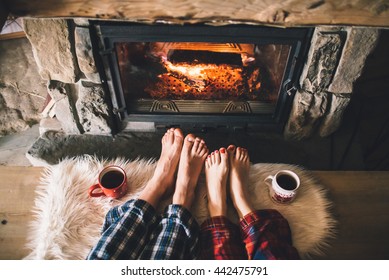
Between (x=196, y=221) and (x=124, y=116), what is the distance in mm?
647

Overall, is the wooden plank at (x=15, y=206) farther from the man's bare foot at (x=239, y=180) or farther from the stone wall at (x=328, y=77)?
the stone wall at (x=328, y=77)

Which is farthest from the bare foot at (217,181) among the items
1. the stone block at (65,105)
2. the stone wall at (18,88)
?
the stone wall at (18,88)

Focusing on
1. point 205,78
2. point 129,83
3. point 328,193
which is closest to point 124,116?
point 129,83

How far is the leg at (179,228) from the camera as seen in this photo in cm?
93

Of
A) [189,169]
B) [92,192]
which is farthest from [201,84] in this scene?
[92,192]

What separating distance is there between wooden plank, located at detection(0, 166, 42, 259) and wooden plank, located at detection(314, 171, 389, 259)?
1.10 metres

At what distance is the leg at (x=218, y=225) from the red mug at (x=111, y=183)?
33cm

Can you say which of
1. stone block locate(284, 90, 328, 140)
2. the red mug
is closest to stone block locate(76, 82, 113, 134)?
the red mug

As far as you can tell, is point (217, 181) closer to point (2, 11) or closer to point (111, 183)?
point (111, 183)

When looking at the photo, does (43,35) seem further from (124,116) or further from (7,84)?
(7,84)

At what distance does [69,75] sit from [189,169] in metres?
0.61

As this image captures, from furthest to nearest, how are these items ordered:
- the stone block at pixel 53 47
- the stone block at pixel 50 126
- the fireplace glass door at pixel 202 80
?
the stone block at pixel 50 126
the fireplace glass door at pixel 202 80
the stone block at pixel 53 47

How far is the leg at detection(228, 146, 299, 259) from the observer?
93 cm

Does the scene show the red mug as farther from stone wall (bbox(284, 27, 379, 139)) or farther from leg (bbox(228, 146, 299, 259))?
stone wall (bbox(284, 27, 379, 139))
